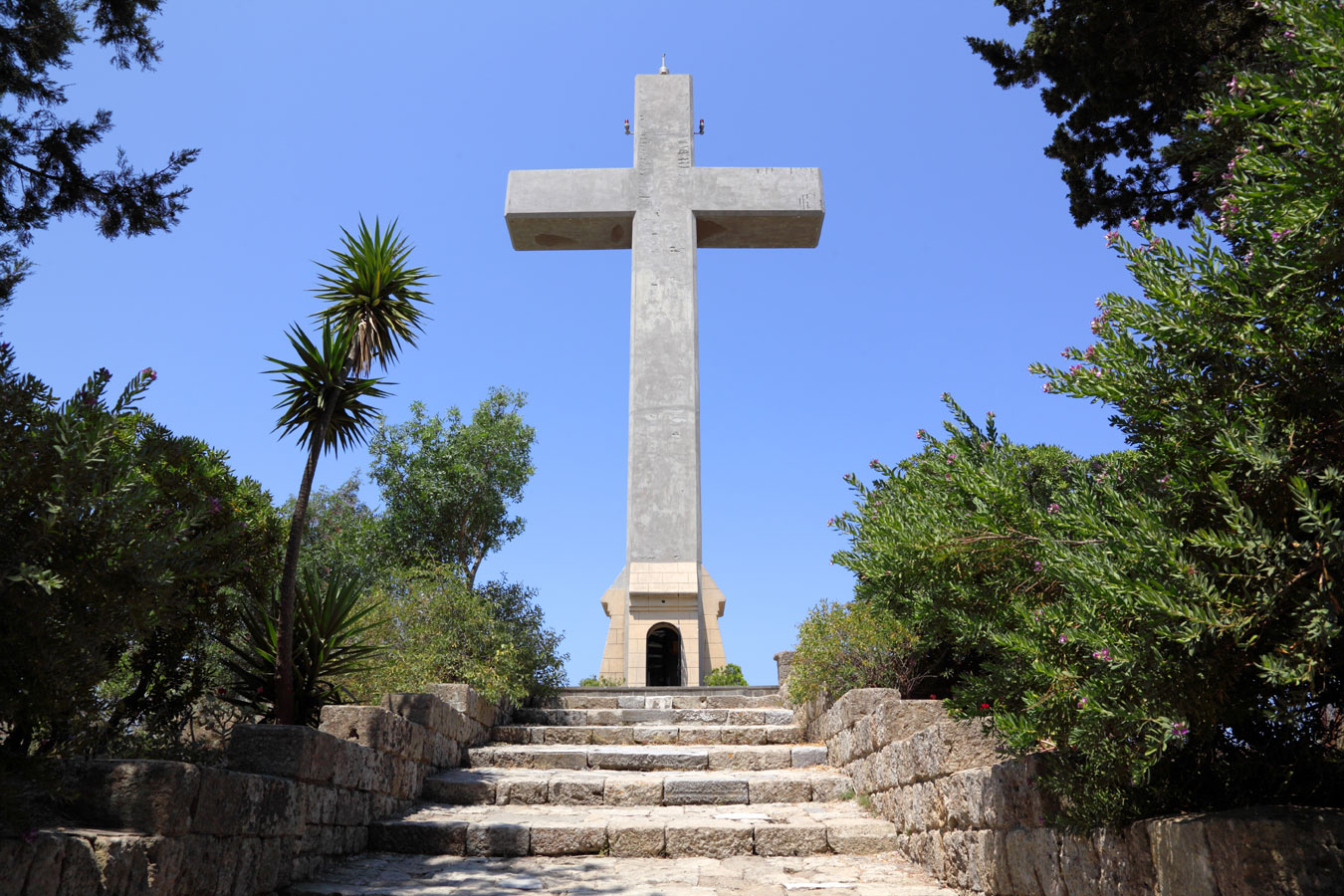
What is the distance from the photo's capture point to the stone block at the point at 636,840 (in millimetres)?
6188

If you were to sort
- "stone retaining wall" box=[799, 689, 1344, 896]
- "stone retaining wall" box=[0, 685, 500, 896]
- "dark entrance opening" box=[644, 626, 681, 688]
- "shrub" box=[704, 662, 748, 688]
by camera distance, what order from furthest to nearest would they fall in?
"dark entrance opening" box=[644, 626, 681, 688] → "shrub" box=[704, 662, 748, 688] → "stone retaining wall" box=[0, 685, 500, 896] → "stone retaining wall" box=[799, 689, 1344, 896]

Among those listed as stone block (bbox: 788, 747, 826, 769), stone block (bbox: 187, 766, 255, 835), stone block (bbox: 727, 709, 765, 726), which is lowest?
stone block (bbox: 187, 766, 255, 835)

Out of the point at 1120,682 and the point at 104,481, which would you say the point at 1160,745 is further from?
the point at 104,481

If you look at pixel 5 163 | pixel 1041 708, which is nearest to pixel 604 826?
pixel 1041 708

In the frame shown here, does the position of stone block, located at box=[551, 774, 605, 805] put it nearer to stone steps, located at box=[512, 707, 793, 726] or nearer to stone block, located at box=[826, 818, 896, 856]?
stone block, located at box=[826, 818, 896, 856]

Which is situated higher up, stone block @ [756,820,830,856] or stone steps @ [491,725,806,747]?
stone steps @ [491,725,806,747]

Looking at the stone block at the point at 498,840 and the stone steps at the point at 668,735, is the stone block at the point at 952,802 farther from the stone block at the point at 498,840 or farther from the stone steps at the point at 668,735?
the stone steps at the point at 668,735

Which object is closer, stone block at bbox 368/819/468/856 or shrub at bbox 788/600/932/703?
stone block at bbox 368/819/468/856

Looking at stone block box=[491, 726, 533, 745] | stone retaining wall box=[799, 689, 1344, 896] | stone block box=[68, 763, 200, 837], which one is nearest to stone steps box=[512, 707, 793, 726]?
stone block box=[491, 726, 533, 745]

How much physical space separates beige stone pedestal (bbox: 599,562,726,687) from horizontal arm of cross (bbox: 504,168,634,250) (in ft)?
19.2

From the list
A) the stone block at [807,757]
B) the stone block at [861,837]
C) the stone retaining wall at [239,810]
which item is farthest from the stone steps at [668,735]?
the stone block at [861,837]

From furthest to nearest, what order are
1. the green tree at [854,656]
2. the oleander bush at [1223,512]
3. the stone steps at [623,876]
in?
the green tree at [854,656], the stone steps at [623,876], the oleander bush at [1223,512]

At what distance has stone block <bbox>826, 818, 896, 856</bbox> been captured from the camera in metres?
6.08

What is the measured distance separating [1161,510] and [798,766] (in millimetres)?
5956
